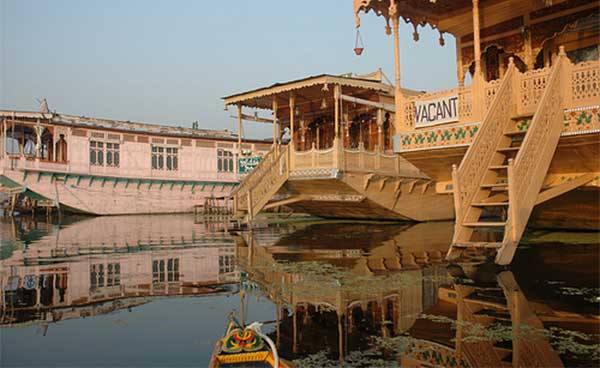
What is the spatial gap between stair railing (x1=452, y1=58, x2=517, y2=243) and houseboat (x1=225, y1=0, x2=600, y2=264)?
0.08 feet

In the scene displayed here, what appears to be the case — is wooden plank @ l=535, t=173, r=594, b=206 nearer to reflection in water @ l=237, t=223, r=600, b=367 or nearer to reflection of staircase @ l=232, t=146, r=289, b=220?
reflection in water @ l=237, t=223, r=600, b=367

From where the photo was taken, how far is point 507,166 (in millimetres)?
8305

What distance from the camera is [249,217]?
1834 cm

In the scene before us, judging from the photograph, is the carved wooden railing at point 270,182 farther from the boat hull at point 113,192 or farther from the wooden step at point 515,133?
the boat hull at point 113,192

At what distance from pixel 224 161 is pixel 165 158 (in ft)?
15.4

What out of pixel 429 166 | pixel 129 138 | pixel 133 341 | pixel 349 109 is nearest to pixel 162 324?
pixel 133 341

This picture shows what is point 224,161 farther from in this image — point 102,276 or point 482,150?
point 482,150

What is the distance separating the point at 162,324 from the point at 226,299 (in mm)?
1402

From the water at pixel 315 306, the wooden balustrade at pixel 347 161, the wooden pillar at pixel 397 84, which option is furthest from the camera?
the wooden balustrade at pixel 347 161

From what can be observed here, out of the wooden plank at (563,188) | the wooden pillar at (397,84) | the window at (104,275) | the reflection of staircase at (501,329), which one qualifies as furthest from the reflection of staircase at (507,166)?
the window at (104,275)

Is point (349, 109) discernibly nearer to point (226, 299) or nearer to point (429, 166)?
point (429, 166)

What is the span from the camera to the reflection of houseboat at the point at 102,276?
658 cm

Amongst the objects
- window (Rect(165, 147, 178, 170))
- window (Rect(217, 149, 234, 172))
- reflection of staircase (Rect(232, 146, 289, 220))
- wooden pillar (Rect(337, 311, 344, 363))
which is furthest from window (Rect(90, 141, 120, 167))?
wooden pillar (Rect(337, 311, 344, 363))

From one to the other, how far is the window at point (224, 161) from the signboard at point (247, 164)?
51.1 feet
